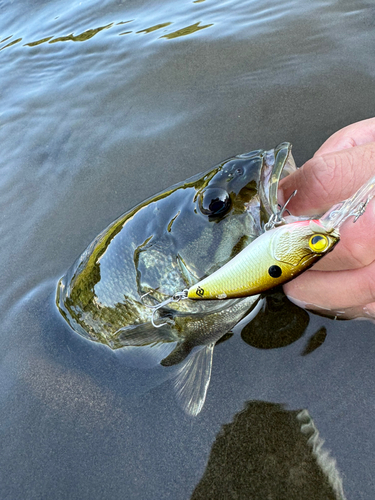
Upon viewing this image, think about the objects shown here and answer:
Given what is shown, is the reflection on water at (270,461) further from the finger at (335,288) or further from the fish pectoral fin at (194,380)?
the finger at (335,288)

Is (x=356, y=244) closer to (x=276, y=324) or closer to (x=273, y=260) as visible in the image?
(x=273, y=260)

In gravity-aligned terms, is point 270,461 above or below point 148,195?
below

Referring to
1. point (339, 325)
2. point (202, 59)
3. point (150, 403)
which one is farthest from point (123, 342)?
point (202, 59)

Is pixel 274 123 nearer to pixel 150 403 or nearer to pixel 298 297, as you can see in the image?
pixel 298 297

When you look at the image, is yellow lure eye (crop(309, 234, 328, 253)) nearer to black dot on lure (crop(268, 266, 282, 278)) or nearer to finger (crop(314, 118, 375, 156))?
black dot on lure (crop(268, 266, 282, 278))

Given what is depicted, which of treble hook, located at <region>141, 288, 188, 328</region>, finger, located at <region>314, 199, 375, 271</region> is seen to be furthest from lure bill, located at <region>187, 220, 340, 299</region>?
finger, located at <region>314, 199, 375, 271</region>

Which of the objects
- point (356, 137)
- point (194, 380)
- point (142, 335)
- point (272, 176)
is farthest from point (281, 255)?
point (356, 137)
